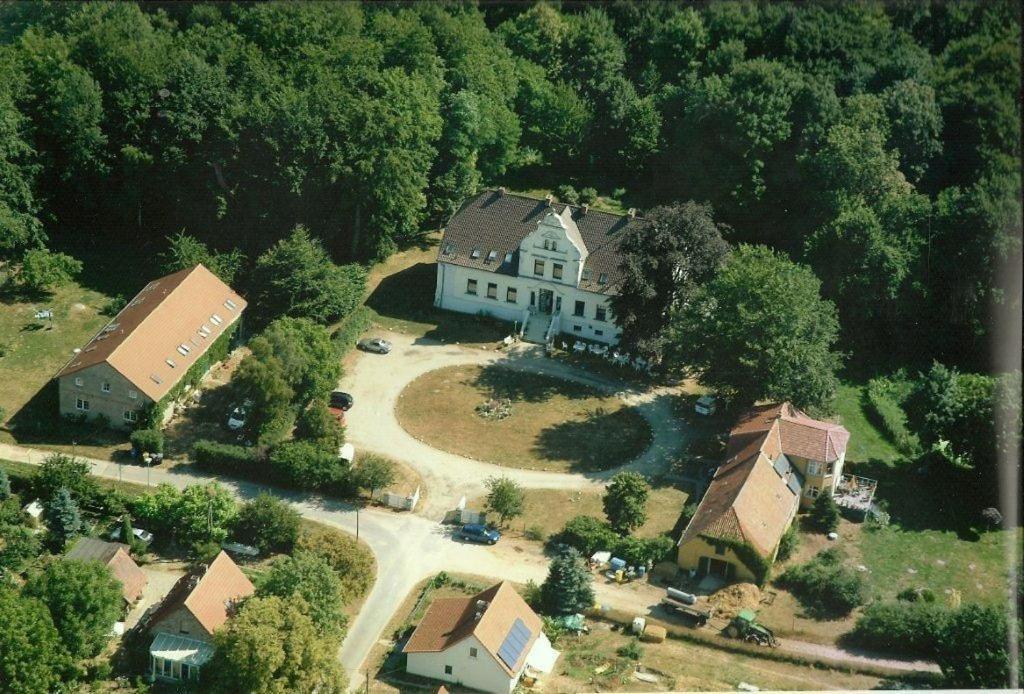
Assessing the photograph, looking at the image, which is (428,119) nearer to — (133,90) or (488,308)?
(488,308)

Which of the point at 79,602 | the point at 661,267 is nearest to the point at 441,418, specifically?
the point at 661,267

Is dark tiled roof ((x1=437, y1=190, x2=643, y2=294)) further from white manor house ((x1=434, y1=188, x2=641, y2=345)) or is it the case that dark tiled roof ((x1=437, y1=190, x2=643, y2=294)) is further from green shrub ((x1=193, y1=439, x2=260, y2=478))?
green shrub ((x1=193, y1=439, x2=260, y2=478))

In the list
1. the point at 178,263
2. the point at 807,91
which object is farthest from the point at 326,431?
the point at 807,91

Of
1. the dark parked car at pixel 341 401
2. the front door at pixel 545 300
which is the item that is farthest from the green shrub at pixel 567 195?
the dark parked car at pixel 341 401

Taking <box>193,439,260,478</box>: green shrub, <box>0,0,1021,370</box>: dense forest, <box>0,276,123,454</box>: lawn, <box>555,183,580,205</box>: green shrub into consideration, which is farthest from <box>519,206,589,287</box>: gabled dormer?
<box>0,276,123,454</box>: lawn

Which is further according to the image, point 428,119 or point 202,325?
point 428,119

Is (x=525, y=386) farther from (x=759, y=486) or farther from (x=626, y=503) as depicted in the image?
(x=759, y=486)
